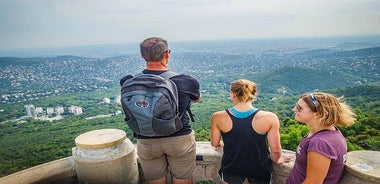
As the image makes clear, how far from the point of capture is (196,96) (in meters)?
2.71

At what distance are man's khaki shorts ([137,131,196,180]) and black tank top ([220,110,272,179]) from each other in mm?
362

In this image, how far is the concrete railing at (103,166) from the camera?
301 cm

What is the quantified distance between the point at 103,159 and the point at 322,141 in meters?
2.14

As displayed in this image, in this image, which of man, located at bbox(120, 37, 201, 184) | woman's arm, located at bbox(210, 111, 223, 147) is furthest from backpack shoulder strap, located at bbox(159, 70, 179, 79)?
woman's arm, located at bbox(210, 111, 223, 147)

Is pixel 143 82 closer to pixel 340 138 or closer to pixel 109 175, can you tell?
pixel 109 175

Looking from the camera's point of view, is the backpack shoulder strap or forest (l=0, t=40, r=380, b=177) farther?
forest (l=0, t=40, r=380, b=177)

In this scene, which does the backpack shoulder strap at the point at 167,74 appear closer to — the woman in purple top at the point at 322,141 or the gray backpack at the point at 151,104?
the gray backpack at the point at 151,104

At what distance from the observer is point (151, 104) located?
243cm

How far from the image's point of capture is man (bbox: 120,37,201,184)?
2631 millimetres

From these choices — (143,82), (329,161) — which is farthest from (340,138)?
(143,82)

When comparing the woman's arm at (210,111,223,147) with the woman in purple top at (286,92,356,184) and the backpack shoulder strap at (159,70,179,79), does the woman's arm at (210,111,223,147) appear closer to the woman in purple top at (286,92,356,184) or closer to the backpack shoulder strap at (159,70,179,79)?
the backpack shoulder strap at (159,70,179,79)

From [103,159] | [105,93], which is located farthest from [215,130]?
[105,93]

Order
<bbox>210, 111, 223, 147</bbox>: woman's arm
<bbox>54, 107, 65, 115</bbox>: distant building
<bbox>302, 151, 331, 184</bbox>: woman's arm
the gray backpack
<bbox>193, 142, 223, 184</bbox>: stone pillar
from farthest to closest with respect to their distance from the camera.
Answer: <bbox>54, 107, 65, 115</bbox>: distant building → <bbox>193, 142, 223, 184</bbox>: stone pillar → <bbox>210, 111, 223, 147</bbox>: woman's arm → the gray backpack → <bbox>302, 151, 331, 184</bbox>: woman's arm

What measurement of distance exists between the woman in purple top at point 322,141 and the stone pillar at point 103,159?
1768 millimetres
